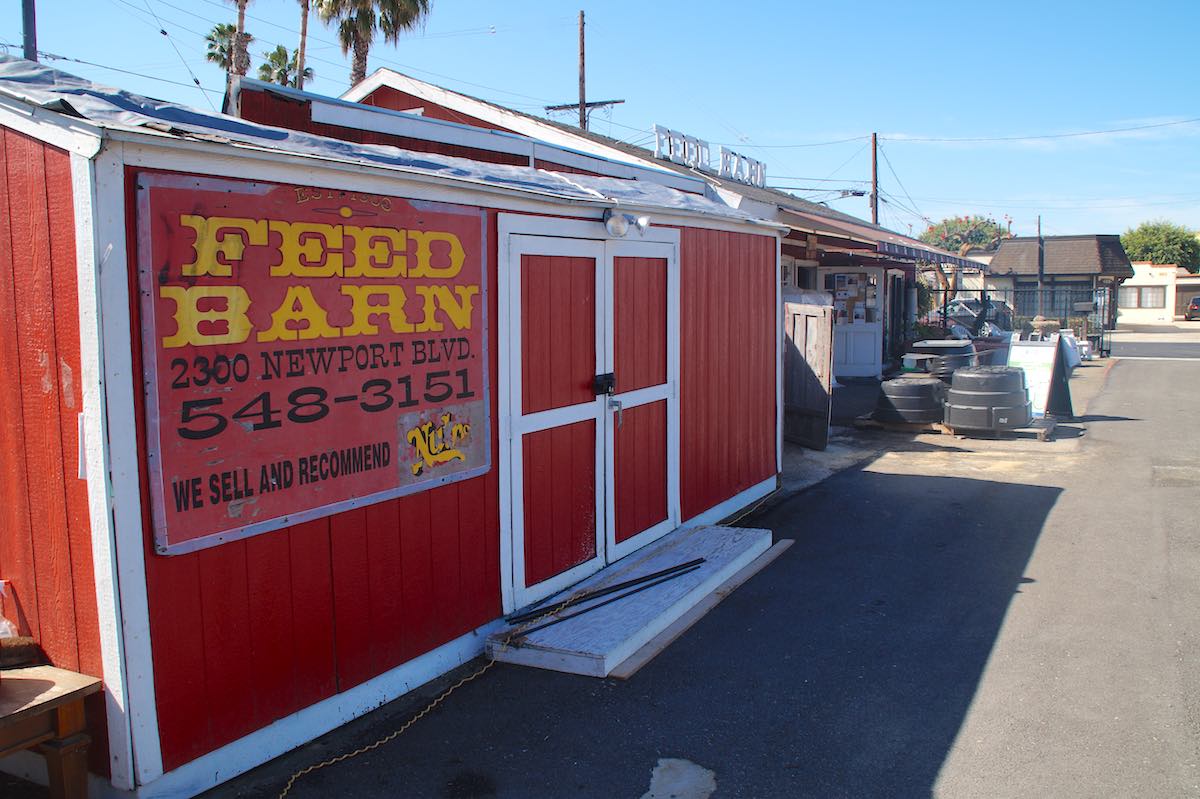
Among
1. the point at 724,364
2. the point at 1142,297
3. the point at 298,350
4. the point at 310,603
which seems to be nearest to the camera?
the point at 298,350

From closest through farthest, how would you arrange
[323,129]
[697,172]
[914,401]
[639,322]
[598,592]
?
[598,592], [639,322], [323,129], [914,401], [697,172]

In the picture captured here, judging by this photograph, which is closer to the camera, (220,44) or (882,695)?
(882,695)

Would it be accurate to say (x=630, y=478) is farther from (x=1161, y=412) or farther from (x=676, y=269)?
(x=1161, y=412)

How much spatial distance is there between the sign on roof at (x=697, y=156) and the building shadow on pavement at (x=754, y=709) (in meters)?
10.4

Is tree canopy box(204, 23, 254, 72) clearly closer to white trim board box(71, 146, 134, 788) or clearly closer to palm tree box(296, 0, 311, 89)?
palm tree box(296, 0, 311, 89)

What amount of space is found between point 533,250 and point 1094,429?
1018 centimetres

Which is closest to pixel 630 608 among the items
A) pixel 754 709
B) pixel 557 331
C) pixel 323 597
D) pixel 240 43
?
pixel 754 709

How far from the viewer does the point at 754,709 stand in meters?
4.28

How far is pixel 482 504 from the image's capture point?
15.9 ft

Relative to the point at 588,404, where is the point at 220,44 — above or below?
above

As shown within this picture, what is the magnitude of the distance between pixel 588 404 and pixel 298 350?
2279mm

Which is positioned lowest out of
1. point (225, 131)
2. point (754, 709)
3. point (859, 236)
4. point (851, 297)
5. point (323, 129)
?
point (754, 709)

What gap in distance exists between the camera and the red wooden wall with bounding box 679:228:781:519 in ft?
22.9

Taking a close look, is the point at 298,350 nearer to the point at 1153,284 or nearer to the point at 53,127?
the point at 53,127
